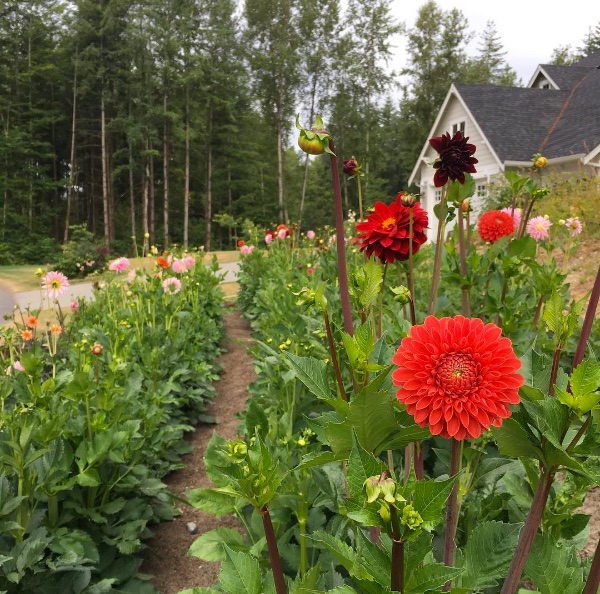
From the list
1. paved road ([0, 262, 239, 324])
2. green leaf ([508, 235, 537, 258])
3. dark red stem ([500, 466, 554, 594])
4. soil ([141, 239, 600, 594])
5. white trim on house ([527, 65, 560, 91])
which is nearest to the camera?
dark red stem ([500, 466, 554, 594])

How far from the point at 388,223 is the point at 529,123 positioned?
709 inches

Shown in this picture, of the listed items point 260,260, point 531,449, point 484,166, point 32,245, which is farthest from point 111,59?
point 531,449

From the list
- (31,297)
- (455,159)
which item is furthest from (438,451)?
(31,297)

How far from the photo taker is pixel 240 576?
0.78m

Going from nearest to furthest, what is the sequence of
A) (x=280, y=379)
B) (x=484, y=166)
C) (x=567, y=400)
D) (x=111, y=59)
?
1. (x=567, y=400)
2. (x=280, y=379)
3. (x=484, y=166)
4. (x=111, y=59)

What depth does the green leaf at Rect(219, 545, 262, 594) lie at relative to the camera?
77 cm

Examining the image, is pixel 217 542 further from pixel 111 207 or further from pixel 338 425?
pixel 111 207

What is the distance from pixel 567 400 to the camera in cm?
60

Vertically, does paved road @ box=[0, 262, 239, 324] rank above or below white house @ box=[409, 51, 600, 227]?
below

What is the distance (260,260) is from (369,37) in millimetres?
22823

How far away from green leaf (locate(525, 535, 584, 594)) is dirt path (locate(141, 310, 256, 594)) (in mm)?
1791

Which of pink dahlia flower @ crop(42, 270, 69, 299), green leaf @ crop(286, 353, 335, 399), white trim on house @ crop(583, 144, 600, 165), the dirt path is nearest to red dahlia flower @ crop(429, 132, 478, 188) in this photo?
green leaf @ crop(286, 353, 335, 399)

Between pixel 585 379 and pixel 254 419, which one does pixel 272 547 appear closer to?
pixel 585 379

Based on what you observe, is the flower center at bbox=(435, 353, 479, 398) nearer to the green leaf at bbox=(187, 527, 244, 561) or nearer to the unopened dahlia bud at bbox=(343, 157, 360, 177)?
the unopened dahlia bud at bbox=(343, 157, 360, 177)
